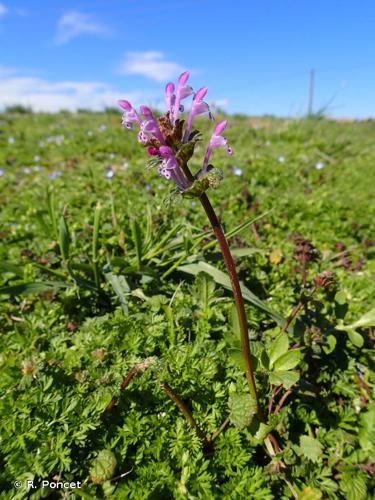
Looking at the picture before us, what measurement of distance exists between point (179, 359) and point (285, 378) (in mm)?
492

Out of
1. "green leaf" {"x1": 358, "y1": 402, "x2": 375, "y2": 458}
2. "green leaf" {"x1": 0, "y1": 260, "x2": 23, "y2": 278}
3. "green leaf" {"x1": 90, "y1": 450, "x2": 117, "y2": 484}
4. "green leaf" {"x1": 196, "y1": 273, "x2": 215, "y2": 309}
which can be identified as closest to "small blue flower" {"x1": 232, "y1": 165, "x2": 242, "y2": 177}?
"green leaf" {"x1": 196, "y1": 273, "x2": 215, "y2": 309}

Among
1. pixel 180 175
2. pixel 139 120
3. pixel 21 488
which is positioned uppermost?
pixel 139 120

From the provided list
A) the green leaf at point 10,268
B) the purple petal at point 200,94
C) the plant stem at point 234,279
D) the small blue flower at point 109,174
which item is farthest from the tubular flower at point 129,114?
the small blue flower at point 109,174

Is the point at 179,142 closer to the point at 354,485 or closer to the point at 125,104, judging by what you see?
the point at 125,104

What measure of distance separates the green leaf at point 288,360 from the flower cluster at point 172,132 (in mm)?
918

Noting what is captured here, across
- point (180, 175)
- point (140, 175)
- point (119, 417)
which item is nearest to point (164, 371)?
point (119, 417)

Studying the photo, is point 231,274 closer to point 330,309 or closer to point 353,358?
point 330,309

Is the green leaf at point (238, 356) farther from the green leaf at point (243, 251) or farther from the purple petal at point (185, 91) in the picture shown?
the green leaf at point (243, 251)

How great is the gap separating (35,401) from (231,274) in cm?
99

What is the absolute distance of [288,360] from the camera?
5.49 feet

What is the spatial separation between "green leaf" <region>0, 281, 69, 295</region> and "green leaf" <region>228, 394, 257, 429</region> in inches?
55.5

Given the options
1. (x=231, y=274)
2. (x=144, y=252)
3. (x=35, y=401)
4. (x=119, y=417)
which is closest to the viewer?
(x=231, y=274)

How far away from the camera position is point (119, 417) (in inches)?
65.9

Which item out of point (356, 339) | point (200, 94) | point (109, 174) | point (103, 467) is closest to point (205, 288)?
point (356, 339)
